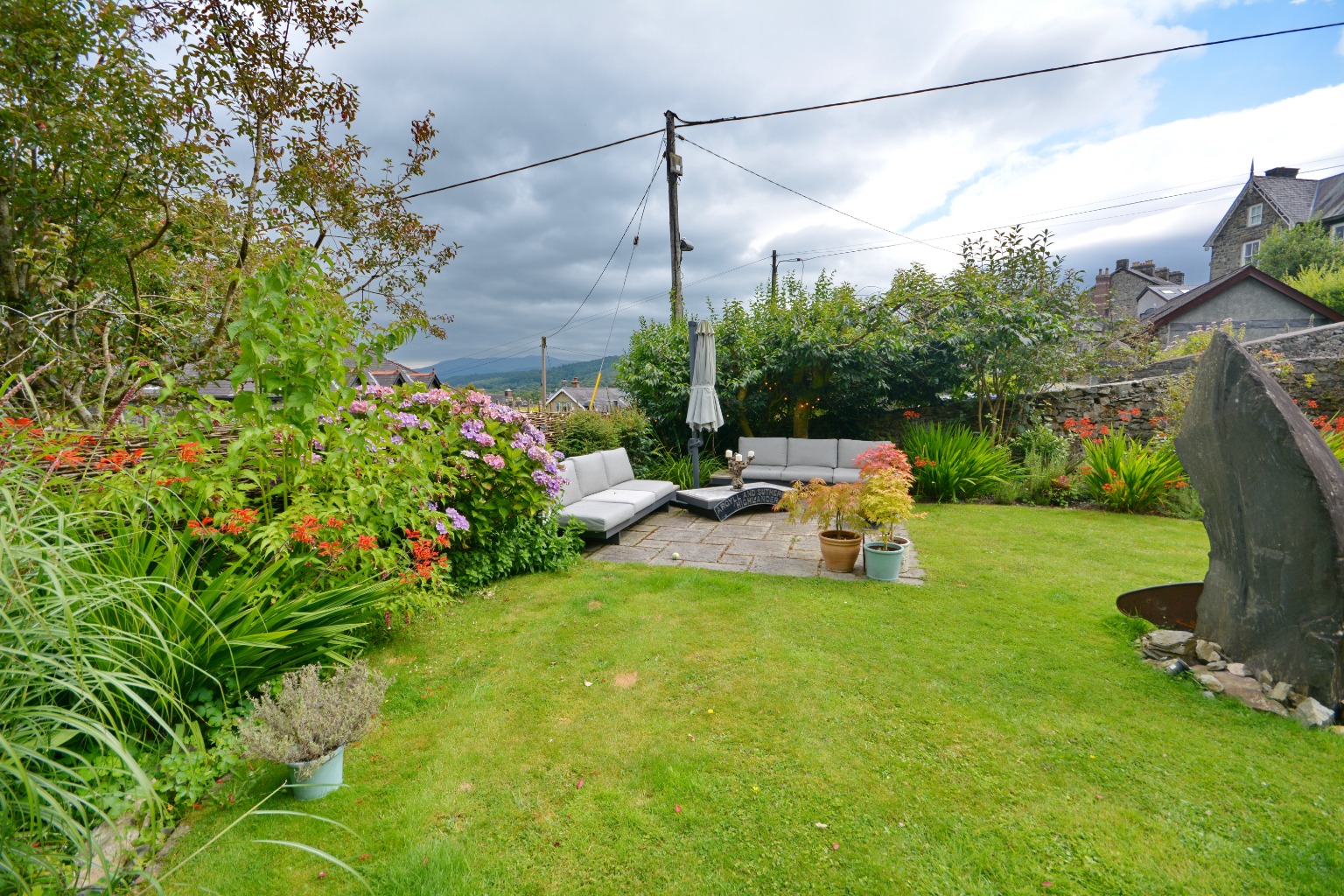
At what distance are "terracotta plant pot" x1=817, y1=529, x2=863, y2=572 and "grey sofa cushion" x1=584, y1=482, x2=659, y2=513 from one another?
6.83 feet

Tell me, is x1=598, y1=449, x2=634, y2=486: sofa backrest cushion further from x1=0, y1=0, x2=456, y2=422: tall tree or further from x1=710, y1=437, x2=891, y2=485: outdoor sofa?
x1=0, y1=0, x2=456, y2=422: tall tree

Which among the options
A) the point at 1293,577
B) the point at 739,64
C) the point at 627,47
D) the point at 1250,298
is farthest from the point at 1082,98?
the point at 1250,298

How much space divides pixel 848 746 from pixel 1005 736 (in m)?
0.72

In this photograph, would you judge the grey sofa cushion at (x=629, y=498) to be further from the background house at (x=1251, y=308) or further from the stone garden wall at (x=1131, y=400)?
the background house at (x=1251, y=308)

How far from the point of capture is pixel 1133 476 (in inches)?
256

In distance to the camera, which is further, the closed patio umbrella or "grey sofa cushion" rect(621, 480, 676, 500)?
the closed patio umbrella

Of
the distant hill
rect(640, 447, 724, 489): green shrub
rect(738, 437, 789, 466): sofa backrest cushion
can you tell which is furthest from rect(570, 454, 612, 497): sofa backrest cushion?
rect(738, 437, 789, 466): sofa backrest cushion

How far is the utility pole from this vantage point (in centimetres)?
960

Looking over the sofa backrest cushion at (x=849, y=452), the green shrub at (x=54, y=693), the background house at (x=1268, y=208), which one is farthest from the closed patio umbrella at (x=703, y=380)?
the background house at (x=1268, y=208)

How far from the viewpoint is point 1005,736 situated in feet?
7.86

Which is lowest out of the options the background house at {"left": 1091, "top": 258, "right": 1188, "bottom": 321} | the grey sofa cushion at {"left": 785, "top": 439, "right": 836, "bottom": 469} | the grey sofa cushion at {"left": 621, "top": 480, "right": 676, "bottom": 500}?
the grey sofa cushion at {"left": 621, "top": 480, "right": 676, "bottom": 500}

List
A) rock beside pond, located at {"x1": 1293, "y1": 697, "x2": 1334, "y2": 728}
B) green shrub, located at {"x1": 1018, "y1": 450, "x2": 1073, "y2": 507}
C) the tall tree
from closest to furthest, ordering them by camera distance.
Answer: rock beside pond, located at {"x1": 1293, "y1": 697, "x2": 1334, "y2": 728} < the tall tree < green shrub, located at {"x1": 1018, "y1": 450, "x2": 1073, "y2": 507}

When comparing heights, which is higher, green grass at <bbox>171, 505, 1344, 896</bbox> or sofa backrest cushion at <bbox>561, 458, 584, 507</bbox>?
sofa backrest cushion at <bbox>561, 458, 584, 507</bbox>

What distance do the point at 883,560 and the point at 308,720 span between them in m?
3.92
